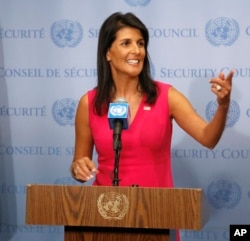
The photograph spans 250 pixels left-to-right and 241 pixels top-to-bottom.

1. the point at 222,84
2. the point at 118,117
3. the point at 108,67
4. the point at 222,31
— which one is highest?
the point at 222,31

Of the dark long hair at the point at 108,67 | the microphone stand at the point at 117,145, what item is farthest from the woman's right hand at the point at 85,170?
the dark long hair at the point at 108,67

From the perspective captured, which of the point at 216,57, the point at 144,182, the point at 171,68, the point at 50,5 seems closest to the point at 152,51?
the point at 171,68

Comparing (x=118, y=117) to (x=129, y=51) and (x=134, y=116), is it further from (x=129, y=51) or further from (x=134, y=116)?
(x=129, y=51)

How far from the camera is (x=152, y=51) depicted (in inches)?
115

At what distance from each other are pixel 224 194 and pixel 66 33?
129 cm

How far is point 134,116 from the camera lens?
203cm

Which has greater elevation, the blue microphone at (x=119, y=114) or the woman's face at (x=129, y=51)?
the woman's face at (x=129, y=51)

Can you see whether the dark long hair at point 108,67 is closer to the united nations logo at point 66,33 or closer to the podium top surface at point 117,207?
the podium top surface at point 117,207

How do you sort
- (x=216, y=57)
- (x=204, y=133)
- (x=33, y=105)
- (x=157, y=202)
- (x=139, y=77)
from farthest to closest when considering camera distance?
(x=33, y=105), (x=216, y=57), (x=139, y=77), (x=204, y=133), (x=157, y=202)

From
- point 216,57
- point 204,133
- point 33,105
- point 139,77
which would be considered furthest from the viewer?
point 33,105

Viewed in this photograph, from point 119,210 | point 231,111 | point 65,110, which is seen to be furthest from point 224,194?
point 119,210

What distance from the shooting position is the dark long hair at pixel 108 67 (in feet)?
6.82

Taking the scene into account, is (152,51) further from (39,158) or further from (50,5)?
(39,158)

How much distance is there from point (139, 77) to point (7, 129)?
48.0 inches
